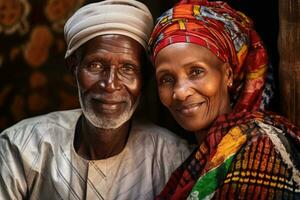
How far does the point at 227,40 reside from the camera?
2.71 meters

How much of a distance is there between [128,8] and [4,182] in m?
1.09

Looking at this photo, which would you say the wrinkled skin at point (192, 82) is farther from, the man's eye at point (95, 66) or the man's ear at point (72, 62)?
the man's ear at point (72, 62)

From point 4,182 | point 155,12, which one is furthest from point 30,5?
point 4,182

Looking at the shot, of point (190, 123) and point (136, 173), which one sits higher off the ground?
point (190, 123)

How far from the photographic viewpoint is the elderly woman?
2.34 meters

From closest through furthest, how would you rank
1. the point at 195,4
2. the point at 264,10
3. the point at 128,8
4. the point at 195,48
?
the point at 195,48, the point at 195,4, the point at 128,8, the point at 264,10

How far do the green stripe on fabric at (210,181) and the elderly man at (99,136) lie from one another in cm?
73

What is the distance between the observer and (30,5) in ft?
13.2

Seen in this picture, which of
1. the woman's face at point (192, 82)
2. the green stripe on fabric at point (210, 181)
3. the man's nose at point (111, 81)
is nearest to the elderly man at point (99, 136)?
the man's nose at point (111, 81)

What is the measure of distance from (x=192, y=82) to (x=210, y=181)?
1.53 ft

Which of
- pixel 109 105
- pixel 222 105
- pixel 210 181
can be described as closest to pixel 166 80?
pixel 222 105

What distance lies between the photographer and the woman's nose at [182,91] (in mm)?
2629

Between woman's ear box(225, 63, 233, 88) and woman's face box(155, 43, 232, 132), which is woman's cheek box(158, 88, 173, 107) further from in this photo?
woman's ear box(225, 63, 233, 88)

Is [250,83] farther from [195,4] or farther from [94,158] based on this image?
[94,158]
